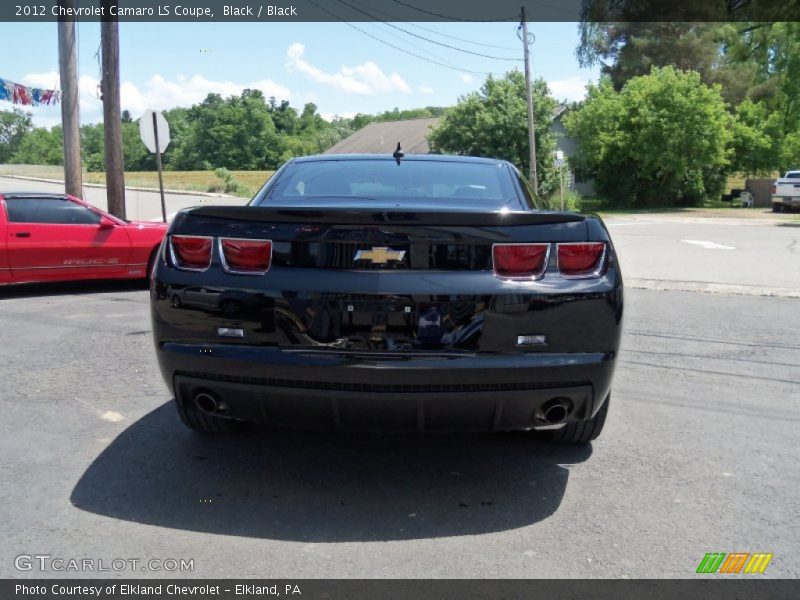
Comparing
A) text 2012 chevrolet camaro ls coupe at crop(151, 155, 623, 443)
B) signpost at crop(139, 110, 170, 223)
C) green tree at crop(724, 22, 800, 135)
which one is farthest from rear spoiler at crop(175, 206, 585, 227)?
green tree at crop(724, 22, 800, 135)

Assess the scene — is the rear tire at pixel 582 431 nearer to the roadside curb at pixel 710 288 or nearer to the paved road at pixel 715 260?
the roadside curb at pixel 710 288

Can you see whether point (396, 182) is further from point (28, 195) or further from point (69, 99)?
point (69, 99)

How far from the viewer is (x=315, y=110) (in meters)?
141

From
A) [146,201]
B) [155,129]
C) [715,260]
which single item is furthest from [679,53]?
[155,129]

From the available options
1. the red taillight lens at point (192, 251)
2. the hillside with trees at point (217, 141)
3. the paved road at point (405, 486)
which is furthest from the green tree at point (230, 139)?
the red taillight lens at point (192, 251)

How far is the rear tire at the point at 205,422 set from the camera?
3.69m

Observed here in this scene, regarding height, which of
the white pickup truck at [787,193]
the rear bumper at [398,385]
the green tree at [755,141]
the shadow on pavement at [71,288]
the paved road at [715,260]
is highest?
the green tree at [755,141]

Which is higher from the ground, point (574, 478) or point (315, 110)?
point (315, 110)

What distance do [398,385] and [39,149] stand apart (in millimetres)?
120445

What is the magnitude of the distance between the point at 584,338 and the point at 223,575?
5.55 ft

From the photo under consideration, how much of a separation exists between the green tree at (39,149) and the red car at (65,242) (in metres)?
105
